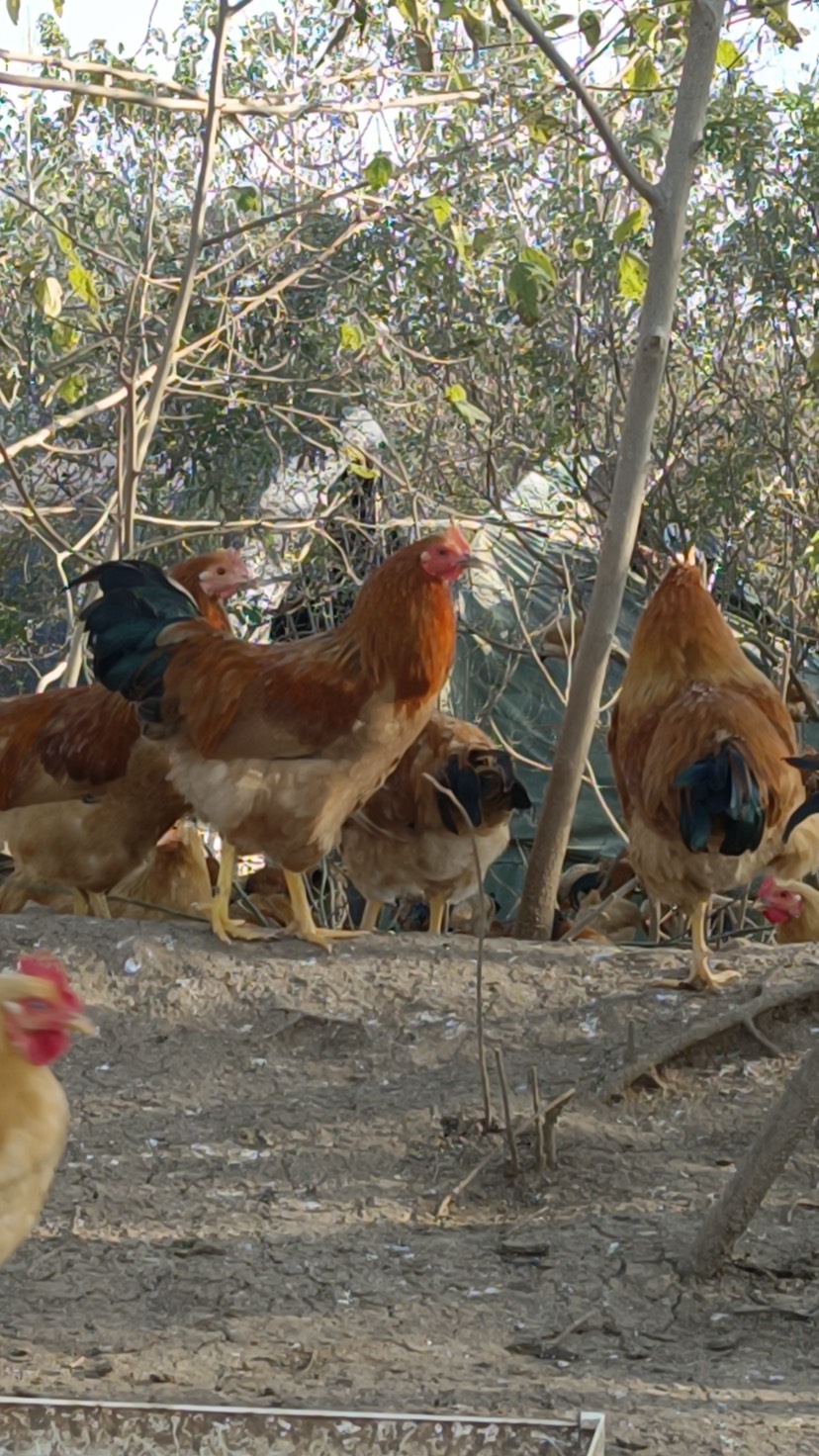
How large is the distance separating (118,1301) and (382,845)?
270 centimetres

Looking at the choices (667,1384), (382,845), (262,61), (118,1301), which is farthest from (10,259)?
(667,1384)

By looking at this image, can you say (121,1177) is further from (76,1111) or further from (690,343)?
(690,343)

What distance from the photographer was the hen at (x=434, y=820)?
17.9 ft

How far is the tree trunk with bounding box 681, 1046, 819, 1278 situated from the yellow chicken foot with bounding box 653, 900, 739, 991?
4.58ft

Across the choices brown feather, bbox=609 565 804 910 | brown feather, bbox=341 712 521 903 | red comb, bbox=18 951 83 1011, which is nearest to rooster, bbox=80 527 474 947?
brown feather, bbox=341 712 521 903

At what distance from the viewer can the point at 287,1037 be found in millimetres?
4637

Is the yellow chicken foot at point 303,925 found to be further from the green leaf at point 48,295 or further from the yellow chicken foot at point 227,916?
the green leaf at point 48,295

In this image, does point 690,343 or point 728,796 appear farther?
point 690,343

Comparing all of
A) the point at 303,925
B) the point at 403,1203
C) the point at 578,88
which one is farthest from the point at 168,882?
the point at 578,88

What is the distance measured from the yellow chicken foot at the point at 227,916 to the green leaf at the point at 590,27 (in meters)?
2.90

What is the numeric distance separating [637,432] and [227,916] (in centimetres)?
215

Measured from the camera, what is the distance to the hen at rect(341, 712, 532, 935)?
5.46 metres

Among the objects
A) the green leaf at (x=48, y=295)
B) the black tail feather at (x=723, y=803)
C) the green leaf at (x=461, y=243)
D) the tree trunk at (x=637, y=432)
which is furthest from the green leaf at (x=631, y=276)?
the green leaf at (x=48, y=295)

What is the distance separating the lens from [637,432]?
5352mm
